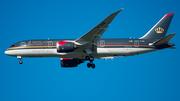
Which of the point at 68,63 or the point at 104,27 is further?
the point at 68,63

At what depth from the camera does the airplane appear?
33969 mm

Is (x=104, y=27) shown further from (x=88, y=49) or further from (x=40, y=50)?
(x=40, y=50)

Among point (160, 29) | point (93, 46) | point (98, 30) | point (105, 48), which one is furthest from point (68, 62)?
point (160, 29)

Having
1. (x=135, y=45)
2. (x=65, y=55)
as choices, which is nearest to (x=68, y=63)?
(x=65, y=55)

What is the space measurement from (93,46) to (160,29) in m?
11.1

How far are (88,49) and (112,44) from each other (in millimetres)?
3524

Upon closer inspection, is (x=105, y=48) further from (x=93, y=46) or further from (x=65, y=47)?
(x=65, y=47)

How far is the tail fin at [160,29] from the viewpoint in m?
38.4

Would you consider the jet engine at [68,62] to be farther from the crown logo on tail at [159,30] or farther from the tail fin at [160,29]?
the crown logo on tail at [159,30]

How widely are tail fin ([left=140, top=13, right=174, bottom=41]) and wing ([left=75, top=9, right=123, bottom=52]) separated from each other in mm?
8693

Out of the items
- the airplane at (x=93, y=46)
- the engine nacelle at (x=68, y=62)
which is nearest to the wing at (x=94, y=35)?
the airplane at (x=93, y=46)

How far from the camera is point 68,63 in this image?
39.6 meters

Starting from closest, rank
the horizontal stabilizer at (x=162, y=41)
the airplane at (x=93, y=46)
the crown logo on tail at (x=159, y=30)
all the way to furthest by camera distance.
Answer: the horizontal stabilizer at (x=162, y=41) → the airplane at (x=93, y=46) → the crown logo on tail at (x=159, y=30)

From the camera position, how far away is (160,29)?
1523 inches
